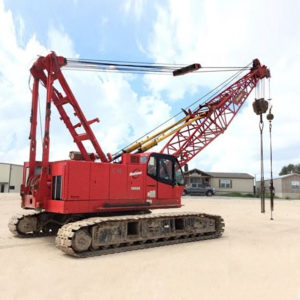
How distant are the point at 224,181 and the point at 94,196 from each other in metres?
49.2

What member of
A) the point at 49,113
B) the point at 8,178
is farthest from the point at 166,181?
the point at 8,178

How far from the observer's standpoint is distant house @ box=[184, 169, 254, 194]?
55.3 m

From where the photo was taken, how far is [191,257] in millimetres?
7949

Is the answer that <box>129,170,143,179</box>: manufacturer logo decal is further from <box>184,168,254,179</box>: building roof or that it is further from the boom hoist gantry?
<box>184,168,254,179</box>: building roof

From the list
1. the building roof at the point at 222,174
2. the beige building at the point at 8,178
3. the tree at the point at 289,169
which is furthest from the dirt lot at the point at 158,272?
the tree at the point at 289,169

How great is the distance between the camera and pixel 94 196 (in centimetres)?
921

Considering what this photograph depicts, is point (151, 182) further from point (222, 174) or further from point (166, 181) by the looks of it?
point (222, 174)

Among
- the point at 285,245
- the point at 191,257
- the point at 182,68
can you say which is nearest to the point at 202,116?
the point at 182,68

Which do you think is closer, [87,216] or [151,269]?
[151,269]

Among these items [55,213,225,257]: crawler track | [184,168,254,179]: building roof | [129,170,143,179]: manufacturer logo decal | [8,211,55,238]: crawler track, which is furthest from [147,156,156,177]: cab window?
[184,168,254,179]: building roof

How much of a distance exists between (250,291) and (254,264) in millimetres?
1932

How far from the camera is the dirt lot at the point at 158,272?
17.6 ft

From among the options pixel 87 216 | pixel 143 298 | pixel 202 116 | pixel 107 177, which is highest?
pixel 202 116

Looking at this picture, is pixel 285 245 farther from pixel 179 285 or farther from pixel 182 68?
pixel 182 68
